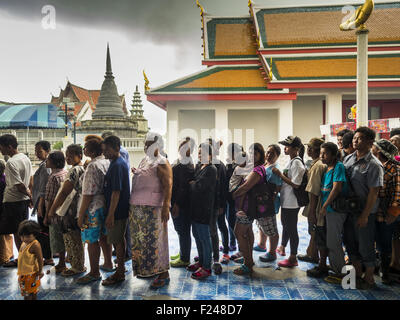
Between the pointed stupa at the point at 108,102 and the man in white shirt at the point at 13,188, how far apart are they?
1942 centimetres

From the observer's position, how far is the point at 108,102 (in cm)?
2309

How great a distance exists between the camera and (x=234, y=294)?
2.88m

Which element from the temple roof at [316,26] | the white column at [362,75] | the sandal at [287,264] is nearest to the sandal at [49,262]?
the sandal at [287,264]

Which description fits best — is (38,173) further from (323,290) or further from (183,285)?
(323,290)

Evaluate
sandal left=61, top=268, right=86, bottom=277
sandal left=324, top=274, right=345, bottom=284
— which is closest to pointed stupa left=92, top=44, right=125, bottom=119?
sandal left=61, top=268, right=86, bottom=277

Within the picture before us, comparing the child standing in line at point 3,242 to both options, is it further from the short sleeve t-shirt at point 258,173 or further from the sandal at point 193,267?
the short sleeve t-shirt at point 258,173

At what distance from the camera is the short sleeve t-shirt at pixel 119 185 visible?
296 centimetres

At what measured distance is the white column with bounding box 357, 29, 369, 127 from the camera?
5547mm

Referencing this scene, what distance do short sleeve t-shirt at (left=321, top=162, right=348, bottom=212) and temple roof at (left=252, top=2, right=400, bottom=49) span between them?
868 centimetres

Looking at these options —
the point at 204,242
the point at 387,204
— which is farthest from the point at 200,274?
the point at 387,204

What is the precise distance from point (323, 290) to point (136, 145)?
15.6 meters

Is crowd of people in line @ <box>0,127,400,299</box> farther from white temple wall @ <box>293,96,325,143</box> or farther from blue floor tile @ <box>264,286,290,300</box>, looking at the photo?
white temple wall @ <box>293,96,325,143</box>

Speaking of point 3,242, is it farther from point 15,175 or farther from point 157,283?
point 157,283
